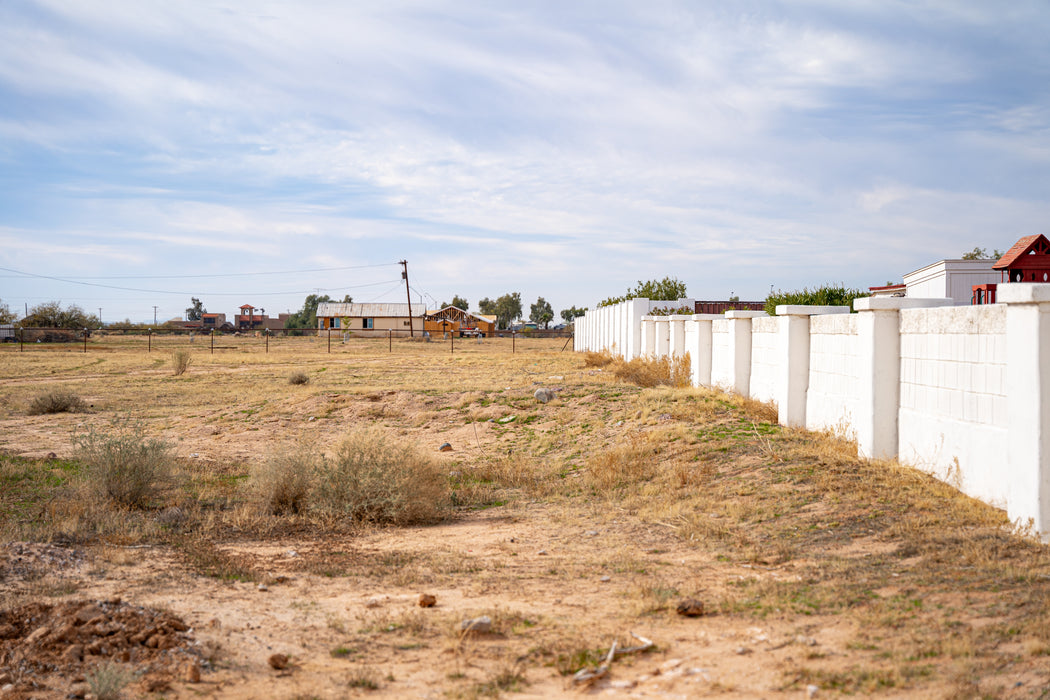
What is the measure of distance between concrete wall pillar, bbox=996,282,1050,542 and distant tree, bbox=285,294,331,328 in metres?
113

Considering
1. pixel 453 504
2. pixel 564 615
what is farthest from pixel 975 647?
pixel 453 504

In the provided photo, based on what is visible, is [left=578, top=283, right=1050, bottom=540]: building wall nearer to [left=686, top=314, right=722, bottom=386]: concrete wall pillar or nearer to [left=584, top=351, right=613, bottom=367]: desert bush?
[left=686, top=314, right=722, bottom=386]: concrete wall pillar

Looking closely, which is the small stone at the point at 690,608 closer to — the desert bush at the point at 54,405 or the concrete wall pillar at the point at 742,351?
the concrete wall pillar at the point at 742,351

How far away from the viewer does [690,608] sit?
510 centimetres

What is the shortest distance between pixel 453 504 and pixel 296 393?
1145cm

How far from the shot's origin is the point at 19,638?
4.61m

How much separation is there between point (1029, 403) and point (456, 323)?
9314cm

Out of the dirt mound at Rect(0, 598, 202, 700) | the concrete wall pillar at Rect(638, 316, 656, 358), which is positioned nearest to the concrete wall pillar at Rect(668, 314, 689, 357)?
the concrete wall pillar at Rect(638, 316, 656, 358)

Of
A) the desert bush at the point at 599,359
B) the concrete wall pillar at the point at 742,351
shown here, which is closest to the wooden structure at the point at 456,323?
the desert bush at the point at 599,359

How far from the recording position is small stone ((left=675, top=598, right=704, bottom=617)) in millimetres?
5102

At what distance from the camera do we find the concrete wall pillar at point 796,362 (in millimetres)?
11117

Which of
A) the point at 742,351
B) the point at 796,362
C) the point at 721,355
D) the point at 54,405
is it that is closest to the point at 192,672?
the point at 796,362

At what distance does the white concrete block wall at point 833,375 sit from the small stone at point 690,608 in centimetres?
505

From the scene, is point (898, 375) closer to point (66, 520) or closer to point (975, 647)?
point (975, 647)
